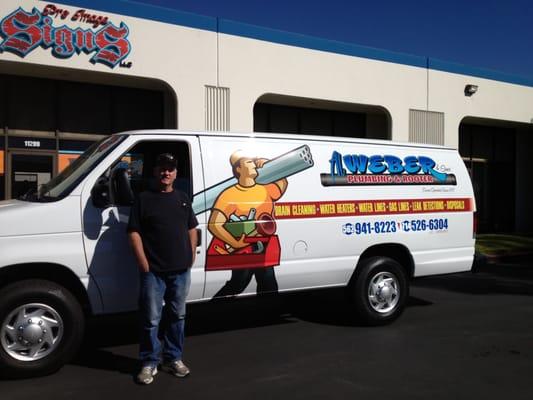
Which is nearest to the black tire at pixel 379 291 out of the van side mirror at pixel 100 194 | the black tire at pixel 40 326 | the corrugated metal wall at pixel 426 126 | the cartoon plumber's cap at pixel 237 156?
the cartoon plumber's cap at pixel 237 156

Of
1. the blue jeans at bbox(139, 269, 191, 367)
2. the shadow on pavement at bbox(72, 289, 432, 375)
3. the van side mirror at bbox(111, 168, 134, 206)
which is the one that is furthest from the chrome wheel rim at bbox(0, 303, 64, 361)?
the van side mirror at bbox(111, 168, 134, 206)

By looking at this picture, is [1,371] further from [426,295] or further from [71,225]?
[426,295]

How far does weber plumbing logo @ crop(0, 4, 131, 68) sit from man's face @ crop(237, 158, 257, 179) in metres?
7.94

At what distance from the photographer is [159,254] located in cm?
440

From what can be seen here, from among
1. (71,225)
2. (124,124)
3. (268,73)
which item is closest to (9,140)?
(124,124)

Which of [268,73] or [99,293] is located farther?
[268,73]

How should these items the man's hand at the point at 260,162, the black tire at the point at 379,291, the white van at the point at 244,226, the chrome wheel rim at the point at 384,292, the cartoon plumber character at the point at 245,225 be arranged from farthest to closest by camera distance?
the chrome wheel rim at the point at 384,292 < the black tire at the point at 379,291 < the man's hand at the point at 260,162 < the cartoon plumber character at the point at 245,225 < the white van at the point at 244,226

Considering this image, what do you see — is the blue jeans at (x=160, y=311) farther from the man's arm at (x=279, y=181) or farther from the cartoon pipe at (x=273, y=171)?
the man's arm at (x=279, y=181)

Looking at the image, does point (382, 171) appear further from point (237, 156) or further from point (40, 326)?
point (40, 326)

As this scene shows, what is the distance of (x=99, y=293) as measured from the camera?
15.7 ft

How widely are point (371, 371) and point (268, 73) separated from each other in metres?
10.9

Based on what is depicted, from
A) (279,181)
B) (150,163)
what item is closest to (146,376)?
(150,163)

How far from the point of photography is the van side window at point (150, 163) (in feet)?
17.1

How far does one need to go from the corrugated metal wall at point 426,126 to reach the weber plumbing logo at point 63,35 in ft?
31.0
